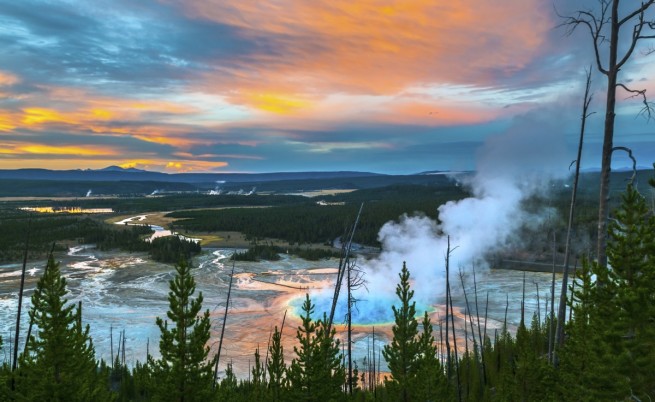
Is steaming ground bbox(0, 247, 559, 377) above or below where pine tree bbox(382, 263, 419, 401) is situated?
below

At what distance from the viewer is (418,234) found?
6191 cm

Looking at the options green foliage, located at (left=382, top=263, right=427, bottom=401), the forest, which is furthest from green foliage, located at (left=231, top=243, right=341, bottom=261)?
green foliage, located at (left=382, top=263, right=427, bottom=401)

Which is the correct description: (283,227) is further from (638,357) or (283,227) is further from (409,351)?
(638,357)

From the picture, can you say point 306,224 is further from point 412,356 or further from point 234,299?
point 412,356

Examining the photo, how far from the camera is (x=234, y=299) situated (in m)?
45.3

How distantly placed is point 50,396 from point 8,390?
2.04 metres

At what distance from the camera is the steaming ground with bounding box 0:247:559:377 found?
34250 millimetres

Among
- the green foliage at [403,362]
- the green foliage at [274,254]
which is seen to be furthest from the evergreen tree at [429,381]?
the green foliage at [274,254]

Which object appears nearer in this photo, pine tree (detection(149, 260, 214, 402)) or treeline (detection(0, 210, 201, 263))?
pine tree (detection(149, 260, 214, 402))

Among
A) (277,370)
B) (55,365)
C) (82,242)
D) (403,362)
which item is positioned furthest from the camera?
(82,242)

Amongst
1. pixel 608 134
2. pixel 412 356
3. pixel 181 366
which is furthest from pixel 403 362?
pixel 608 134

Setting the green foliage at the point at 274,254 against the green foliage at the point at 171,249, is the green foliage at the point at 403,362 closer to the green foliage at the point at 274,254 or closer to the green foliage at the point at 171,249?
the green foliage at the point at 171,249

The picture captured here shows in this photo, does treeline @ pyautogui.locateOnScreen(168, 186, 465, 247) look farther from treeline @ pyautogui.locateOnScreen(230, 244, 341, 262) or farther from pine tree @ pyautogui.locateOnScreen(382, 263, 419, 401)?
pine tree @ pyautogui.locateOnScreen(382, 263, 419, 401)

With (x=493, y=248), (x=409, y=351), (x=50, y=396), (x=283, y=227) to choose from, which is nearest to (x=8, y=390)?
(x=50, y=396)
